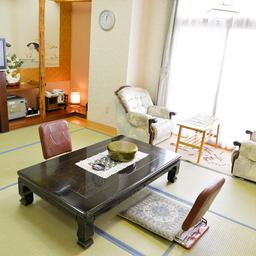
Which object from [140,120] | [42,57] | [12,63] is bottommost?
[140,120]

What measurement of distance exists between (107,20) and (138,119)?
1.78m

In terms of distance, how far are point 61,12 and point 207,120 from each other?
3477mm

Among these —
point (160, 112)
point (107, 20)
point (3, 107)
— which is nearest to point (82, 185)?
point (160, 112)

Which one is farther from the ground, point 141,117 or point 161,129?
point 141,117

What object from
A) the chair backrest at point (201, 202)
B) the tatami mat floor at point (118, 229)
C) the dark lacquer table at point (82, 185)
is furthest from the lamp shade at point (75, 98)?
the chair backrest at point (201, 202)

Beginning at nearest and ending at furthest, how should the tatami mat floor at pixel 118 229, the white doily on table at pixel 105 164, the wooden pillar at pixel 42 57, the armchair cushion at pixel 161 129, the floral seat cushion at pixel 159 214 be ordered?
the tatami mat floor at pixel 118 229 < the floral seat cushion at pixel 159 214 < the white doily on table at pixel 105 164 < the armchair cushion at pixel 161 129 < the wooden pillar at pixel 42 57

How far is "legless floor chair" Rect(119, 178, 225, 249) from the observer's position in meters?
1.97

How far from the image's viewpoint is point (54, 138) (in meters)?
2.78

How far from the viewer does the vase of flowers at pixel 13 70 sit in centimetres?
441

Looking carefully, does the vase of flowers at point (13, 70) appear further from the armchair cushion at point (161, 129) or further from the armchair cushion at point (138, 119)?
the armchair cushion at point (161, 129)

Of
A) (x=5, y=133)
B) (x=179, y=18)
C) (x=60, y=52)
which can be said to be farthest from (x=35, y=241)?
(x=60, y=52)

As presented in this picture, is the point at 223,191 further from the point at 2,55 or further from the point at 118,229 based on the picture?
the point at 2,55

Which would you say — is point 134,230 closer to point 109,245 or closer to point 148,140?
point 109,245

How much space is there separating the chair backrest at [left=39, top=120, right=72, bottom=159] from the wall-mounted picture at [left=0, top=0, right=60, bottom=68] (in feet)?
7.83
